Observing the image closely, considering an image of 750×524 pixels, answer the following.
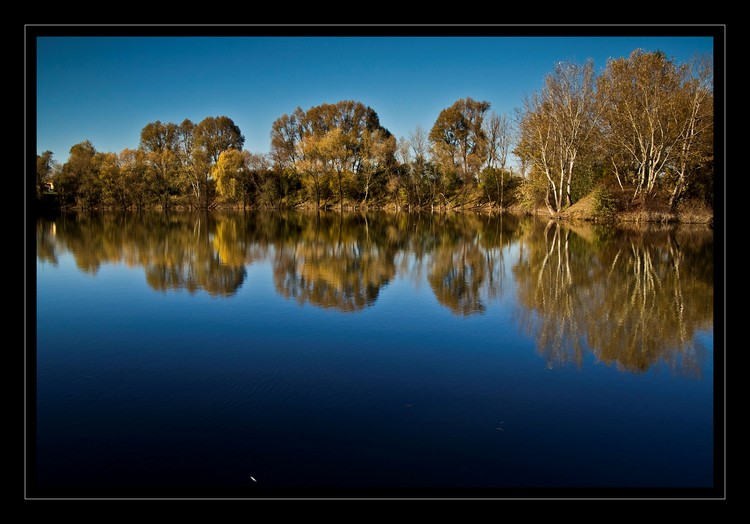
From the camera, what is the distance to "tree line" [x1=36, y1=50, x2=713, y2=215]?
39.9m

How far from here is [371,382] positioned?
7617 millimetres

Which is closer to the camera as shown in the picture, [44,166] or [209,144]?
[44,166]

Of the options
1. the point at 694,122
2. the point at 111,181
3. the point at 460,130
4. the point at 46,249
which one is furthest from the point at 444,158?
the point at 46,249

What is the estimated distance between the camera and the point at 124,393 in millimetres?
7195

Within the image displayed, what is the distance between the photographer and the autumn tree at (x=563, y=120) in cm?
4262

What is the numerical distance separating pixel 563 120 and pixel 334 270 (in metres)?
33.1

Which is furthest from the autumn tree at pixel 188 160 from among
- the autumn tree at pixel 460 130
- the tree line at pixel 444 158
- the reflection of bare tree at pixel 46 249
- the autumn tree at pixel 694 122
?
the autumn tree at pixel 694 122

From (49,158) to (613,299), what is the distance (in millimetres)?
86362

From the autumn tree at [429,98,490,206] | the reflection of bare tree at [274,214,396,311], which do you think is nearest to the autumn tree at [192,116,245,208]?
the autumn tree at [429,98,490,206]

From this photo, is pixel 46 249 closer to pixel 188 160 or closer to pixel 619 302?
pixel 619 302

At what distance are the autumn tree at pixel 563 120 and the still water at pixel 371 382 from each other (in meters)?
29.4
